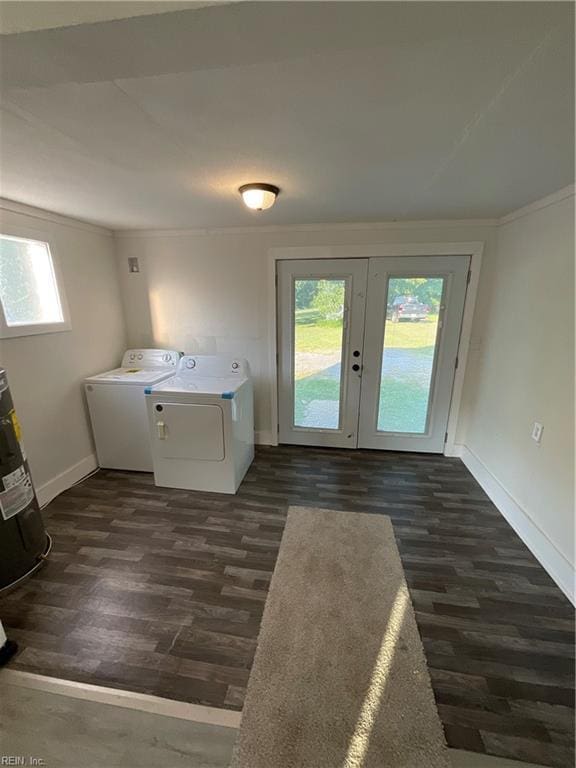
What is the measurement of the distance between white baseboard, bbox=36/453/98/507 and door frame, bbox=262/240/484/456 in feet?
6.25

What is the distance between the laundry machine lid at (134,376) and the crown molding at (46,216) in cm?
130

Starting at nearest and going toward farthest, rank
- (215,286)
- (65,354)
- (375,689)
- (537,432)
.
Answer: (375,689)
(537,432)
(65,354)
(215,286)

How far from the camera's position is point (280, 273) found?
9.89 feet

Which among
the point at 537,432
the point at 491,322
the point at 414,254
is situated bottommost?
the point at 537,432

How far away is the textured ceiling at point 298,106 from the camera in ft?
2.04

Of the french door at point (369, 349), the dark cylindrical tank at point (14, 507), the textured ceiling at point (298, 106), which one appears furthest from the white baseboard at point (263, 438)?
the textured ceiling at point (298, 106)

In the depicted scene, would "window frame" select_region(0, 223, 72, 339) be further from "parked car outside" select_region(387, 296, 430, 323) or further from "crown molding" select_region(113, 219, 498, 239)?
"parked car outside" select_region(387, 296, 430, 323)

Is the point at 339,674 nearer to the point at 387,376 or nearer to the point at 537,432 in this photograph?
the point at 537,432

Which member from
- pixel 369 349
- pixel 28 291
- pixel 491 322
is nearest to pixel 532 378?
pixel 491 322

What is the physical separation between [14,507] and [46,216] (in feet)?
7.01

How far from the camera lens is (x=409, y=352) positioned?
3.04 meters

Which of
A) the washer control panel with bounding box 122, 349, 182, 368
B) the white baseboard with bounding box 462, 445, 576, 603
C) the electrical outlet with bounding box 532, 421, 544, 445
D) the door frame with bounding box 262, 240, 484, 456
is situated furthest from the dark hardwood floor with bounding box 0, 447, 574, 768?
the washer control panel with bounding box 122, 349, 182, 368

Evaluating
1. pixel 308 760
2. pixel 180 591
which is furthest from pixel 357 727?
pixel 180 591

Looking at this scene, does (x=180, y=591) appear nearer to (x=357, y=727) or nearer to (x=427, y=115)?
(x=357, y=727)
